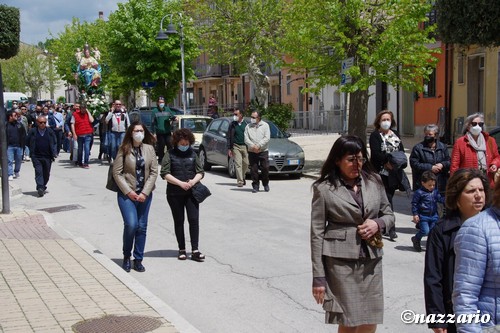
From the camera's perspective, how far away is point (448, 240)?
4.07 metres

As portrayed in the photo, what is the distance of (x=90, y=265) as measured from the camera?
846 centimetres

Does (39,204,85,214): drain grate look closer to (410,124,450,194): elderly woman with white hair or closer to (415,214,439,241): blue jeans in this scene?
(410,124,450,194): elderly woman with white hair

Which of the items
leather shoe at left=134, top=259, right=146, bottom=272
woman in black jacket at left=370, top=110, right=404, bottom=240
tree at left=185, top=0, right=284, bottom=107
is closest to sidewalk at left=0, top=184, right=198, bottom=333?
leather shoe at left=134, top=259, right=146, bottom=272

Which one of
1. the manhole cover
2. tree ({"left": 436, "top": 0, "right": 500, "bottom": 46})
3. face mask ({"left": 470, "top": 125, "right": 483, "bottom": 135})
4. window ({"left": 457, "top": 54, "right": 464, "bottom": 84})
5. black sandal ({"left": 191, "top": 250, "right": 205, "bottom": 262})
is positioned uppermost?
tree ({"left": 436, "top": 0, "right": 500, "bottom": 46})

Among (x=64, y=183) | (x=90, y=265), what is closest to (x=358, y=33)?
(x=64, y=183)

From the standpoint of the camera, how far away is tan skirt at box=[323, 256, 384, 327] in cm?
452

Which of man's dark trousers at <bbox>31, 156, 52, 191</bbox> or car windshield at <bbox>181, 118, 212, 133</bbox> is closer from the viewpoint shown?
man's dark trousers at <bbox>31, 156, 52, 191</bbox>

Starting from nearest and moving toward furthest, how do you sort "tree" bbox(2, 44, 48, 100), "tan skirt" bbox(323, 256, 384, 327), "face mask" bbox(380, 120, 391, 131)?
"tan skirt" bbox(323, 256, 384, 327) < "face mask" bbox(380, 120, 391, 131) < "tree" bbox(2, 44, 48, 100)

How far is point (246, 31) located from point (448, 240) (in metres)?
26.4

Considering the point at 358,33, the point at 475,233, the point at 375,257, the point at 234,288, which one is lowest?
the point at 234,288

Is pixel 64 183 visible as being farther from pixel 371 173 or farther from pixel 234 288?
pixel 371 173

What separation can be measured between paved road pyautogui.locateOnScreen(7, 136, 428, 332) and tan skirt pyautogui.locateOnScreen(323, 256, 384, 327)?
175 centimetres

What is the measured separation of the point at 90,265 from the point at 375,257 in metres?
4.77

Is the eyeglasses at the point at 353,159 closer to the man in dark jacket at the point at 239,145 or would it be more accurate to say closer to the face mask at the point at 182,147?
the face mask at the point at 182,147
